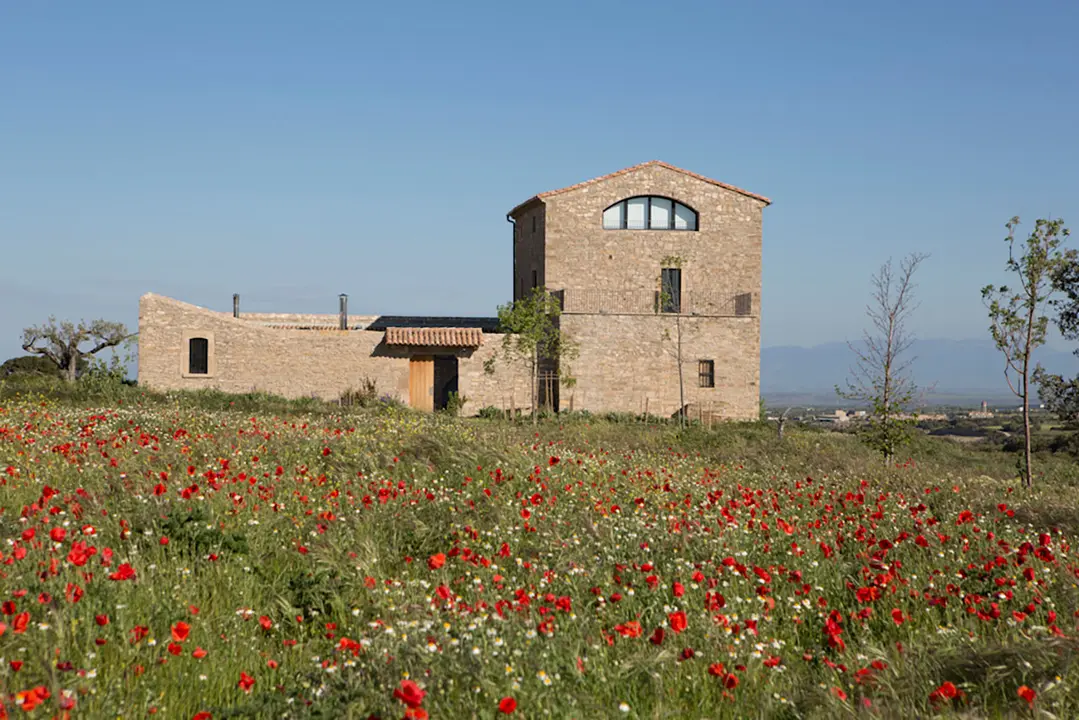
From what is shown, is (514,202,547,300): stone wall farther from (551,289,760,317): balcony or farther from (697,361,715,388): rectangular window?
(697,361,715,388): rectangular window

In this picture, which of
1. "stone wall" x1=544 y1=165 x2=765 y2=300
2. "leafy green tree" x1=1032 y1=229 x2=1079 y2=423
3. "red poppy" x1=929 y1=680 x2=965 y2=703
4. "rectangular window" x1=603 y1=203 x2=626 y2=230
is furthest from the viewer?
"rectangular window" x1=603 y1=203 x2=626 y2=230

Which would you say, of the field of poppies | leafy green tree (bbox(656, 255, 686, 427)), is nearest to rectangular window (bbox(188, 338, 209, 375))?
leafy green tree (bbox(656, 255, 686, 427))

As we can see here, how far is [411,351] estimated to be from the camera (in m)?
31.8

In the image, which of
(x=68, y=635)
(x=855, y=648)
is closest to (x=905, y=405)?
(x=855, y=648)

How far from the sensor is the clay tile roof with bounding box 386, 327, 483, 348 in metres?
31.3

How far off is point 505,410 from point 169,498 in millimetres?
23967

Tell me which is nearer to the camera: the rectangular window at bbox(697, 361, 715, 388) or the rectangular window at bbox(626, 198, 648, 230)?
the rectangular window at bbox(697, 361, 715, 388)

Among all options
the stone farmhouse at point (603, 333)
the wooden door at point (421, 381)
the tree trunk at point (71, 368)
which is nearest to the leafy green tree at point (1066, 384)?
the stone farmhouse at point (603, 333)

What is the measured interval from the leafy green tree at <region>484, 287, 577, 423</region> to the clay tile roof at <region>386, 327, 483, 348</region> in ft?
3.44

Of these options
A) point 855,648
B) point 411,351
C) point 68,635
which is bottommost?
point 855,648

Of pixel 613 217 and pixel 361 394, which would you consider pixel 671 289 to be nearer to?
pixel 613 217

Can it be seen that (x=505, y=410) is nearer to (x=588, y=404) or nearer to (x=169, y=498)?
(x=588, y=404)

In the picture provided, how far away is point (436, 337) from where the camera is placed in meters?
31.6

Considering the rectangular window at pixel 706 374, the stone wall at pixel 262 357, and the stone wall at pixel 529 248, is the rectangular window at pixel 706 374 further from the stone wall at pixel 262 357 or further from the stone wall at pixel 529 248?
the stone wall at pixel 262 357
